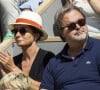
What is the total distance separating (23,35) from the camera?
464 cm

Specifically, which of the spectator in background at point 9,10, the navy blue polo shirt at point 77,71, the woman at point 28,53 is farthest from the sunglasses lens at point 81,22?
the spectator in background at point 9,10

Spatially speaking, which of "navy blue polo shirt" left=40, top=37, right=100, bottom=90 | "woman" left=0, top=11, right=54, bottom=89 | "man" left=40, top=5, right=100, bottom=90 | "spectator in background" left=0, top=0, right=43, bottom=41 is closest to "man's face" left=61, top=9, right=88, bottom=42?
"man" left=40, top=5, right=100, bottom=90

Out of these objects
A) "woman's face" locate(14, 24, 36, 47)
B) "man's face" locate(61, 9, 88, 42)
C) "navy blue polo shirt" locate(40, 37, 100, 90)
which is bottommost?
"navy blue polo shirt" locate(40, 37, 100, 90)

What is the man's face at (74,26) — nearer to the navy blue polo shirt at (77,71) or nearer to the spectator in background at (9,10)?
the navy blue polo shirt at (77,71)

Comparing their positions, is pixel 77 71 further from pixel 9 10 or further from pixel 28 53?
pixel 9 10

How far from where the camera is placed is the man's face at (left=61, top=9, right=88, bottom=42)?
4024 mm

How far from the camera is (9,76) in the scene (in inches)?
155

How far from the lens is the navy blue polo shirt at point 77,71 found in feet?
12.8

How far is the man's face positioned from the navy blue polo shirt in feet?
0.37

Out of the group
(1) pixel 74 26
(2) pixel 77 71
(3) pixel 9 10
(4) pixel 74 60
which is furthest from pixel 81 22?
(3) pixel 9 10

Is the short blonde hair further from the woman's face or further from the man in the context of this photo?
the woman's face

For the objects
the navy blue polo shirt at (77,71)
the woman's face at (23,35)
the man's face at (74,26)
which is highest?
the man's face at (74,26)

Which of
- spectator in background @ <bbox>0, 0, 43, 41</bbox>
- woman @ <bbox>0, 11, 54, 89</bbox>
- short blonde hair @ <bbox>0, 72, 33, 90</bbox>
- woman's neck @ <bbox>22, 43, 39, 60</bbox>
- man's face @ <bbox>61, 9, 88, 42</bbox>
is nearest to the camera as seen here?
short blonde hair @ <bbox>0, 72, 33, 90</bbox>

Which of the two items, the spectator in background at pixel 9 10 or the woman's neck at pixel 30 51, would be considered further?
the spectator in background at pixel 9 10
